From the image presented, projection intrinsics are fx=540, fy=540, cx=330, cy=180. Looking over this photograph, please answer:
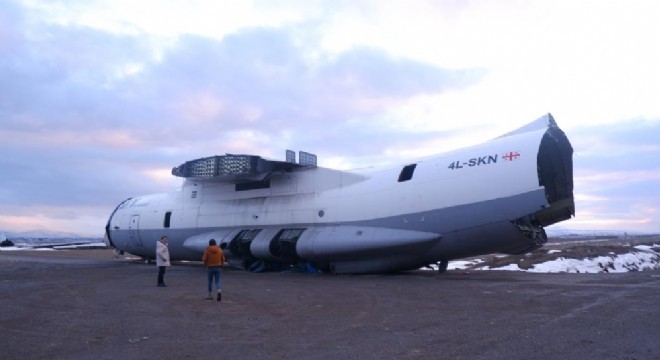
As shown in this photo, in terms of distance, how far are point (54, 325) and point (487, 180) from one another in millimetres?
13327

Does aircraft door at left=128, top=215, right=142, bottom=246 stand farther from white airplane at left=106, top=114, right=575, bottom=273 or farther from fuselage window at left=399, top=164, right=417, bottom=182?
fuselage window at left=399, top=164, right=417, bottom=182

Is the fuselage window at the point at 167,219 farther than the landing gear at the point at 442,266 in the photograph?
Yes

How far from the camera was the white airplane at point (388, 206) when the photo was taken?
17.8m

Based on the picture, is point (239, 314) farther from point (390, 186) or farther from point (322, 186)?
point (322, 186)

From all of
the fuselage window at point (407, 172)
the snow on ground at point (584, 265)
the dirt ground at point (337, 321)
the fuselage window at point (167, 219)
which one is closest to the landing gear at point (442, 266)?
the fuselage window at point (407, 172)

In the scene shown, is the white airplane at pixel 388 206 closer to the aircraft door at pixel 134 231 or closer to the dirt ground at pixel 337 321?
the dirt ground at pixel 337 321

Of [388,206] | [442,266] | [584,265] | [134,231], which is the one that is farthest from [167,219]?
[584,265]

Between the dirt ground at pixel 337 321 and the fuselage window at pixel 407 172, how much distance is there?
494 cm

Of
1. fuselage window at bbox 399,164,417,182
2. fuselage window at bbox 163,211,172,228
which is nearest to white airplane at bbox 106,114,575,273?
fuselage window at bbox 399,164,417,182

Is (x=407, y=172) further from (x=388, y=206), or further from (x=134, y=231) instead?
(x=134, y=231)

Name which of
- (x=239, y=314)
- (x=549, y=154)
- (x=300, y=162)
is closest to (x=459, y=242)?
(x=549, y=154)

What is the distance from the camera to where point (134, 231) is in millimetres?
30938

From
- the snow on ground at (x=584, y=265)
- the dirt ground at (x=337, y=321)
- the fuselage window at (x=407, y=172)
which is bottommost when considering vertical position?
the dirt ground at (x=337, y=321)

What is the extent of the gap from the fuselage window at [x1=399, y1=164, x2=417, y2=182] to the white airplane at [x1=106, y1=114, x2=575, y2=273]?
1.9 inches
